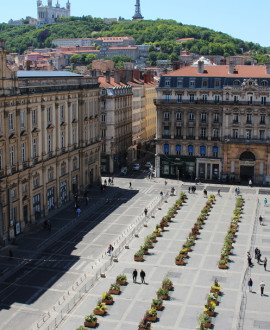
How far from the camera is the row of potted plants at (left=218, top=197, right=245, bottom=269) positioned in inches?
2271

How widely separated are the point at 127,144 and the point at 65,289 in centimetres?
7136

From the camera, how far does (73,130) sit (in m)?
87.4

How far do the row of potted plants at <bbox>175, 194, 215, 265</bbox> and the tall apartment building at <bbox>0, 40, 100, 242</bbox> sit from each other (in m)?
20.7

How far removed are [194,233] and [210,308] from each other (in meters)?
23.4

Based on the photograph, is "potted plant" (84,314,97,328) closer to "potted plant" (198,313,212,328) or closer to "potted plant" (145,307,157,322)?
"potted plant" (145,307,157,322)

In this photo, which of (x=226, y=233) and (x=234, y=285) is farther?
(x=226, y=233)

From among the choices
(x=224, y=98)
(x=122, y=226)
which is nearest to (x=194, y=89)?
(x=224, y=98)

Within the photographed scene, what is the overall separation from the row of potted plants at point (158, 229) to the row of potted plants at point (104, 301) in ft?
23.5

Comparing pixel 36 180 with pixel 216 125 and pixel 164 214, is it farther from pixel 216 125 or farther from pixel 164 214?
pixel 216 125

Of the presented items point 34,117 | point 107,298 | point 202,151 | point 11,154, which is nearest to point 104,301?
point 107,298

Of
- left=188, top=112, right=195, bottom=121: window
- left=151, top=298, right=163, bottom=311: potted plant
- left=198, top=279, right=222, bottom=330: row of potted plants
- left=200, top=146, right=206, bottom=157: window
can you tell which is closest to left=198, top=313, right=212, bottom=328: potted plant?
left=198, top=279, right=222, bottom=330: row of potted plants

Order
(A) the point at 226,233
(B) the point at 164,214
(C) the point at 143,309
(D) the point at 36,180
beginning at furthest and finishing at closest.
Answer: (B) the point at 164,214
(D) the point at 36,180
(A) the point at 226,233
(C) the point at 143,309

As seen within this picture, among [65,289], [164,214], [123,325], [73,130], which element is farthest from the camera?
[73,130]

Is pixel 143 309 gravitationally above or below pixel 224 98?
below
